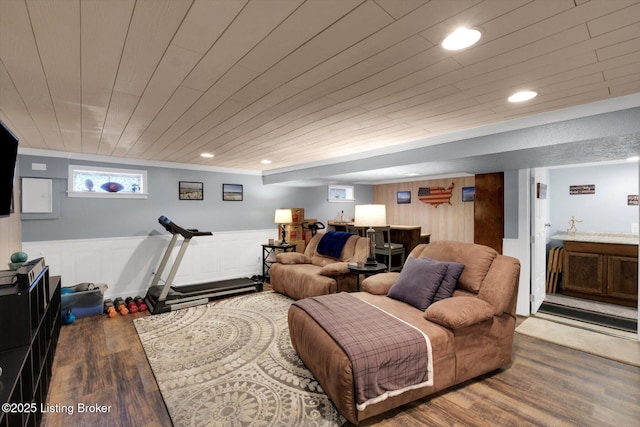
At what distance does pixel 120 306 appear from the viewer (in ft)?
13.4

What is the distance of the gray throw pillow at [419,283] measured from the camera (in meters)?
2.61

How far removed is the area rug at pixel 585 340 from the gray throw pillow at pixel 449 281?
1437 mm

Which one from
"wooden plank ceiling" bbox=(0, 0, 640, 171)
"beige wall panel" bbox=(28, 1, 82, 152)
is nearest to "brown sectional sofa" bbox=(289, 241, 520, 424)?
"wooden plank ceiling" bbox=(0, 0, 640, 171)

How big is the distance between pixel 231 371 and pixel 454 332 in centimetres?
186

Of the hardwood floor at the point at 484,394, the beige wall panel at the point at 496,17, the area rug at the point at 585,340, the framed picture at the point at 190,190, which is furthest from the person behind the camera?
the framed picture at the point at 190,190

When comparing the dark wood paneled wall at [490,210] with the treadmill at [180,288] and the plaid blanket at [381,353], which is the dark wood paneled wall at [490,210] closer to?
the plaid blanket at [381,353]

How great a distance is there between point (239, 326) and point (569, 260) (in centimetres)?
499

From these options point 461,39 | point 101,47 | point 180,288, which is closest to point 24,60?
point 101,47

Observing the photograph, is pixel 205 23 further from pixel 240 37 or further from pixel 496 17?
pixel 496 17

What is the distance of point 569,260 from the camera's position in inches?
181

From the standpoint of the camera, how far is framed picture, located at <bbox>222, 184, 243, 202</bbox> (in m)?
5.73

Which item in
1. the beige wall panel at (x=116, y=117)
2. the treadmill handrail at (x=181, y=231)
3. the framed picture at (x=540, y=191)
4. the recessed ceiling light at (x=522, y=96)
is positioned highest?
the beige wall panel at (x=116, y=117)

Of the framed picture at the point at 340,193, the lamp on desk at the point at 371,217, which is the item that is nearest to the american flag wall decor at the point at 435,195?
the framed picture at the point at 340,193

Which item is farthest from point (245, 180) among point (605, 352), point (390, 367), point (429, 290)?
Result: point (605, 352)
